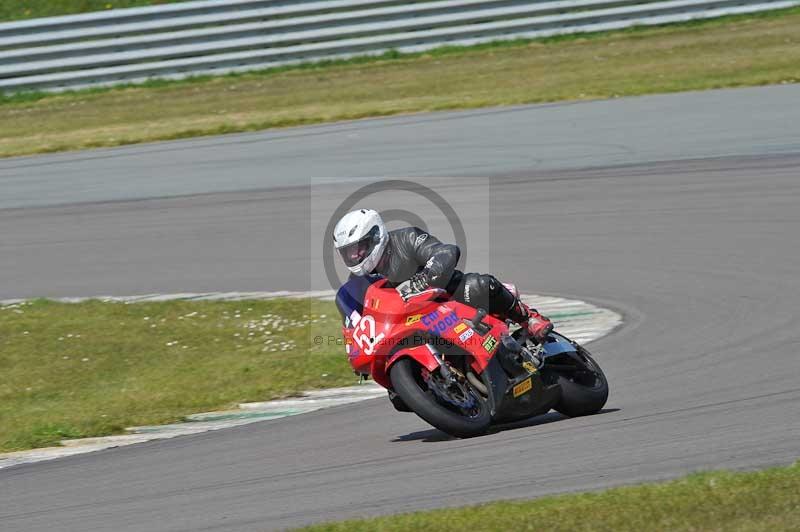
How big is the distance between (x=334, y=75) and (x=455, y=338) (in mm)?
17062

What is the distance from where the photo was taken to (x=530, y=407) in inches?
304

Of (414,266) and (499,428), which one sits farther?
(499,428)

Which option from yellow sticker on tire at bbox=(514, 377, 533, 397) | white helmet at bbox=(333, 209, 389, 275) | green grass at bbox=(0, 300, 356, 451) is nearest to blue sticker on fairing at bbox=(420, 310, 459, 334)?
white helmet at bbox=(333, 209, 389, 275)

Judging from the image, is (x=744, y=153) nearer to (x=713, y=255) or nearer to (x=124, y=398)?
(x=713, y=255)

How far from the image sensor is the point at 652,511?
558cm

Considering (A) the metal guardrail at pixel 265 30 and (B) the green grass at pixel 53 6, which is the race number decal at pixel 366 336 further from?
(B) the green grass at pixel 53 6

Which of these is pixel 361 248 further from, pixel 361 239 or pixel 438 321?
pixel 438 321

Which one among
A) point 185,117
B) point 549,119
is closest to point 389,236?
point 549,119

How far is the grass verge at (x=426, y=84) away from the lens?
20609mm

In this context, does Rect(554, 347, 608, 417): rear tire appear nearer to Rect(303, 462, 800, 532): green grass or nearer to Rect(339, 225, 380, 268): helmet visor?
Rect(339, 225, 380, 268): helmet visor

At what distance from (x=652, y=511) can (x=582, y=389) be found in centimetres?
235

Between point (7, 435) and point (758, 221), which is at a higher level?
point (758, 221)

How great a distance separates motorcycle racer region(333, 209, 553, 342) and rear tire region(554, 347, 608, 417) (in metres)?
0.33

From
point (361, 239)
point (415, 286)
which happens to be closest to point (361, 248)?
point (361, 239)
